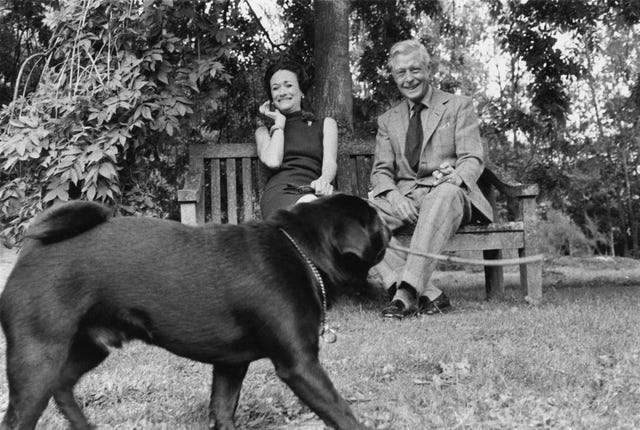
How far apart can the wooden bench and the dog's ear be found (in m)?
2.49

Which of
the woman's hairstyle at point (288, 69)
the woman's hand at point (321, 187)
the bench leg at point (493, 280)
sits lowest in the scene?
the bench leg at point (493, 280)

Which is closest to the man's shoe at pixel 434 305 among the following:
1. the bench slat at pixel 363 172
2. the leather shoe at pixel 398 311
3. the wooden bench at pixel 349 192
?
the leather shoe at pixel 398 311

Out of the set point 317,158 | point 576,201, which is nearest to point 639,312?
point 317,158

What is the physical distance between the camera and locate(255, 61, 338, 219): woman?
16.1 ft

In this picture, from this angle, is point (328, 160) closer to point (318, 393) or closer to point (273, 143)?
point (273, 143)

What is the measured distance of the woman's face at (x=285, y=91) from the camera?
203 inches

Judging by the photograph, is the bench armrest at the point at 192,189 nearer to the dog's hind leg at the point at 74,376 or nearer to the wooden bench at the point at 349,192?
the wooden bench at the point at 349,192

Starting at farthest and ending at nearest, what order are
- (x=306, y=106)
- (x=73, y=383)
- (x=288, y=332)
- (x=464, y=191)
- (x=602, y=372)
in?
(x=306, y=106) → (x=464, y=191) → (x=602, y=372) → (x=73, y=383) → (x=288, y=332)

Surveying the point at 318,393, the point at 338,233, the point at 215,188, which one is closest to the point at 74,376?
the point at 318,393

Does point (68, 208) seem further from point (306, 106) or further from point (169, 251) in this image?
point (306, 106)

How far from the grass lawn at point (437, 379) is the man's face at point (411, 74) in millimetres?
1737

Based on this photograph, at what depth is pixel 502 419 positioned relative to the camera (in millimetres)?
2537

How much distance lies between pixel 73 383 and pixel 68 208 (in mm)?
668

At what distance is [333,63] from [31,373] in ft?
14.8
